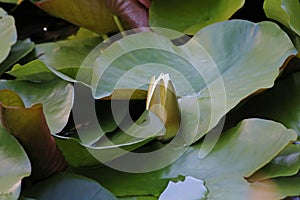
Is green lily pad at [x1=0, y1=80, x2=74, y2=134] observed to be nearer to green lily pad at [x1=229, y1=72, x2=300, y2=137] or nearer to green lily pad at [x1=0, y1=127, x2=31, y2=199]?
green lily pad at [x1=0, y1=127, x2=31, y2=199]

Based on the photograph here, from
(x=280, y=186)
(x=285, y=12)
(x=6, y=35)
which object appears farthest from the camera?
(x=6, y=35)

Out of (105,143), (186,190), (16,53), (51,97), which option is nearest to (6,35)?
(16,53)

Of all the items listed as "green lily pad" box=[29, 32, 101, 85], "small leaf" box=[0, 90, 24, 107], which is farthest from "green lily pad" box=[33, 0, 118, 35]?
"small leaf" box=[0, 90, 24, 107]

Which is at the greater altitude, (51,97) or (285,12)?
(285,12)

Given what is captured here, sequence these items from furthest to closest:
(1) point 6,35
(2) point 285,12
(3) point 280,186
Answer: (1) point 6,35, (2) point 285,12, (3) point 280,186

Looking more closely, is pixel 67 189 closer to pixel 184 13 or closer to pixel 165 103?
pixel 165 103

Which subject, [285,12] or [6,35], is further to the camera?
[6,35]

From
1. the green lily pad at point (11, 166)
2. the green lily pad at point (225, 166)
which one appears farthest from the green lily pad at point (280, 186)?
the green lily pad at point (11, 166)
